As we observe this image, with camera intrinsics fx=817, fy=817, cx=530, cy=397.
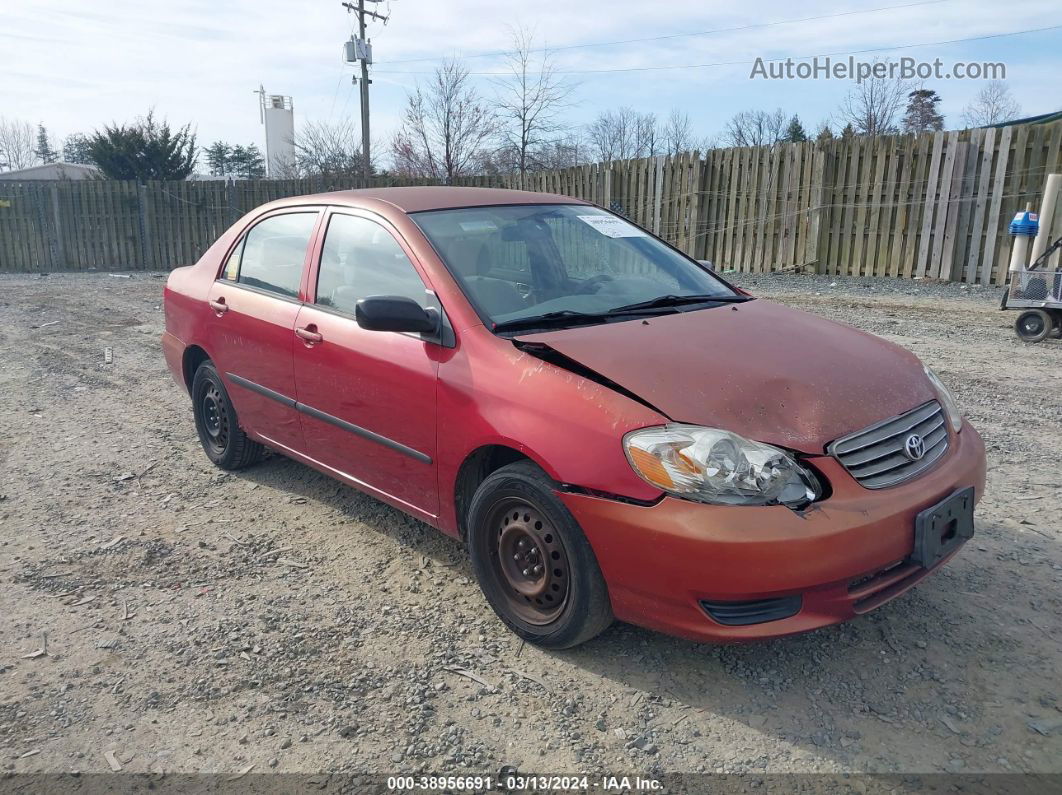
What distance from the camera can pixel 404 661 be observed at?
3.05 metres

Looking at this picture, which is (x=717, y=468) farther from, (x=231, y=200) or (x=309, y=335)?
(x=231, y=200)

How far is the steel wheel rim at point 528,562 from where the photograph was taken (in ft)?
9.61

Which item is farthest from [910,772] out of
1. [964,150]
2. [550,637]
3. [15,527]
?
[964,150]

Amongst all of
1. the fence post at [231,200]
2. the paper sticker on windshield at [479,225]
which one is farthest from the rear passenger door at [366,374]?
the fence post at [231,200]

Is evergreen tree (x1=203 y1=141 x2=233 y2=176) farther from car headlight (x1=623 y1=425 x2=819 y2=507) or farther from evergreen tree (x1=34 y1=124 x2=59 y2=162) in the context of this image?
car headlight (x1=623 y1=425 x2=819 y2=507)

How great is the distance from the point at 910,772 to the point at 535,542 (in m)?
1.37

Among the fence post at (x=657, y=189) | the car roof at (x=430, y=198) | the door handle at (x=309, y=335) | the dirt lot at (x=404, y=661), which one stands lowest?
the dirt lot at (x=404, y=661)

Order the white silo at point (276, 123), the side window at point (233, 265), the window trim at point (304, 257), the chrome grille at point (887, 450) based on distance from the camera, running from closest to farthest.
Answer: the chrome grille at point (887, 450)
the window trim at point (304, 257)
the side window at point (233, 265)
the white silo at point (276, 123)

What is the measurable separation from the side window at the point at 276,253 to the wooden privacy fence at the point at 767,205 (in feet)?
35.2

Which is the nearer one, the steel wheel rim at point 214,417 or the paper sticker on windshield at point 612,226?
the paper sticker on windshield at point 612,226

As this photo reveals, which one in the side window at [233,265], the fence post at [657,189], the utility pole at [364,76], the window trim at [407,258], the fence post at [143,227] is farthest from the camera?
the utility pole at [364,76]

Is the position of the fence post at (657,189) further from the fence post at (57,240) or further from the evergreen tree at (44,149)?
the evergreen tree at (44,149)

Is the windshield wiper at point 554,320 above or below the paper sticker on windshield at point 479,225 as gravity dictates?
below

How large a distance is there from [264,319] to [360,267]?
2.57ft
